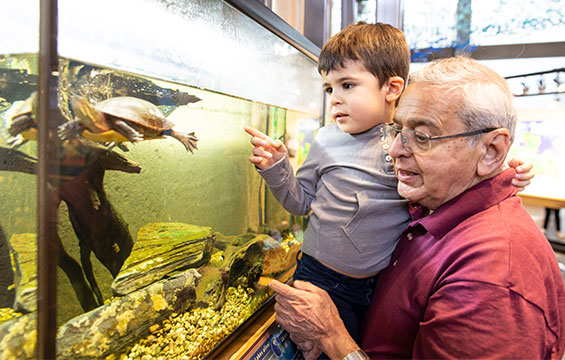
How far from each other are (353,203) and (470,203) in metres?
0.36

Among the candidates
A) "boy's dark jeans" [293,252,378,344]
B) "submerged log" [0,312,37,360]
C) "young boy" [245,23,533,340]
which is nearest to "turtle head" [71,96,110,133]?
"submerged log" [0,312,37,360]

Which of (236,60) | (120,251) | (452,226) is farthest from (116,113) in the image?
(452,226)

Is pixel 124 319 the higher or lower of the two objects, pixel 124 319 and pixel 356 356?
the higher

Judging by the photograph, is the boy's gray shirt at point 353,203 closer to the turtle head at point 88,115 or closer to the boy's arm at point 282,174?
the boy's arm at point 282,174

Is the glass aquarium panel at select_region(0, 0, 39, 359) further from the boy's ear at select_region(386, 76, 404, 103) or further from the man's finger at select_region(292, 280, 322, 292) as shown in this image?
the boy's ear at select_region(386, 76, 404, 103)

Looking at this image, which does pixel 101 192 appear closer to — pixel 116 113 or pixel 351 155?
pixel 116 113

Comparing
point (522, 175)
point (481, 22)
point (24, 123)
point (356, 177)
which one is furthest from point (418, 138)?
point (481, 22)

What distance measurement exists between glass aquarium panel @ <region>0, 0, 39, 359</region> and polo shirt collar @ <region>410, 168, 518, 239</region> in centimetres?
95

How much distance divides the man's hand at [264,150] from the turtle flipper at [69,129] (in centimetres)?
49

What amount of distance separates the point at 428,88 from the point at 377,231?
494 millimetres

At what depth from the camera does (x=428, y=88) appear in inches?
35.8

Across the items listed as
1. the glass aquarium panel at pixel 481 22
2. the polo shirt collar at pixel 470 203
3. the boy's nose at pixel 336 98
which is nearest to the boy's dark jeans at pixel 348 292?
the polo shirt collar at pixel 470 203

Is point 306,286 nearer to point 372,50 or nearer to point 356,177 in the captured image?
point 356,177

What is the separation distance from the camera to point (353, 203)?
3.81 feet
